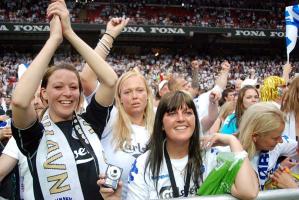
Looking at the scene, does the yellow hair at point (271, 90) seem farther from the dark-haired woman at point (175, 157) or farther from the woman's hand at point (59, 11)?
the woman's hand at point (59, 11)

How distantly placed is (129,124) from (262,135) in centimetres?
75

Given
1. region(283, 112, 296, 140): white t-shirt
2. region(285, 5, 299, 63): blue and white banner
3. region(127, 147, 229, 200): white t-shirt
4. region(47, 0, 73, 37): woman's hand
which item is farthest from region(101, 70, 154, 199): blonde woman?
region(285, 5, 299, 63): blue and white banner

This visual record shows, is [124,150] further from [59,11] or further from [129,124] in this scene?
[59,11]

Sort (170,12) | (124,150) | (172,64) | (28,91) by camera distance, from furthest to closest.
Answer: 1. (170,12)
2. (172,64)
3. (124,150)
4. (28,91)

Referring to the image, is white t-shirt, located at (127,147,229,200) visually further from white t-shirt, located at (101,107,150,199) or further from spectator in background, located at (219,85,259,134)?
spectator in background, located at (219,85,259,134)

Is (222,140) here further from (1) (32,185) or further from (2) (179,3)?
(2) (179,3)

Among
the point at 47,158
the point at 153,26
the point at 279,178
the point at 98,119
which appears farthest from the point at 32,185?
the point at 153,26

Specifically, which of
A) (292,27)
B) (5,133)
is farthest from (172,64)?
(5,133)

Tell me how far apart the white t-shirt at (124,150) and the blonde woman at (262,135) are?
1.85ft

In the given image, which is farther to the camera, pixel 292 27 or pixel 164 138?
pixel 292 27

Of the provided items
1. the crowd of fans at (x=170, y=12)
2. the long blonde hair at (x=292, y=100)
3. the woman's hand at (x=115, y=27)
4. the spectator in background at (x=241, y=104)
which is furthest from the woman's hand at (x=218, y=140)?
the crowd of fans at (x=170, y=12)

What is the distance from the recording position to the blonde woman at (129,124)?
234 centimetres

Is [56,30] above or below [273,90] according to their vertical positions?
above

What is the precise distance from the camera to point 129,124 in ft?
8.16
